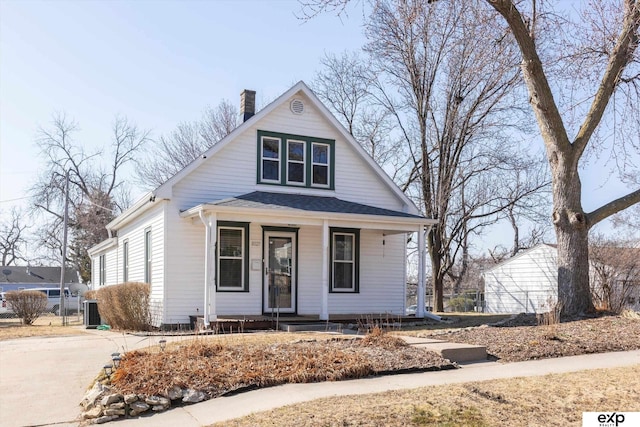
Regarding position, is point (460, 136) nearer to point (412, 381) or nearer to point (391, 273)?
point (391, 273)

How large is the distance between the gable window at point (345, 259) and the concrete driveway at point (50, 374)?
5.98m

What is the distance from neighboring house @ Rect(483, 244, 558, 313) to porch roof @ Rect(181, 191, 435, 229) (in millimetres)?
16145

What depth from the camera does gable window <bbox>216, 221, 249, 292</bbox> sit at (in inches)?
607

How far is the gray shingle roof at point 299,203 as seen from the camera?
14.5m

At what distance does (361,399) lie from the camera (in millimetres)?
6086

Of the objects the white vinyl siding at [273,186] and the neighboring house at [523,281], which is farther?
the neighboring house at [523,281]

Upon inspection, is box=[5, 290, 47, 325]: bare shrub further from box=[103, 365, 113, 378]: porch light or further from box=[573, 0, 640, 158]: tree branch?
box=[573, 0, 640, 158]: tree branch

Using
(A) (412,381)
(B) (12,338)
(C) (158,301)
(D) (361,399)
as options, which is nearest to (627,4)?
(A) (412,381)

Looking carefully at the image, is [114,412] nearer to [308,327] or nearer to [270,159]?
[308,327]

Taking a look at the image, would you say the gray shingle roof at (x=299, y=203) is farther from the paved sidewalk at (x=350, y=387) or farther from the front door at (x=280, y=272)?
the paved sidewalk at (x=350, y=387)

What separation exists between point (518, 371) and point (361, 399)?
2701 mm

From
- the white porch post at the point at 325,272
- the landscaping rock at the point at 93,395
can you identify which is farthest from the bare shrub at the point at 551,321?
the landscaping rock at the point at 93,395

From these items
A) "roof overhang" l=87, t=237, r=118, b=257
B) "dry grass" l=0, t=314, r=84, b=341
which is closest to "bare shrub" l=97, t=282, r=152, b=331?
"dry grass" l=0, t=314, r=84, b=341

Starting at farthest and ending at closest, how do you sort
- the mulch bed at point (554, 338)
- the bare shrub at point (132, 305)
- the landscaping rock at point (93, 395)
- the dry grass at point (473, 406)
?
the bare shrub at point (132, 305) < the mulch bed at point (554, 338) < the landscaping rock at point (93, 395) < the dry grass at point (473, 406)
